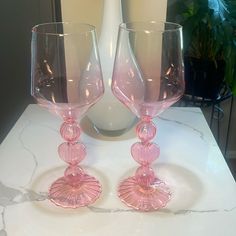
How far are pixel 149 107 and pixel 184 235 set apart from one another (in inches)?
7.8

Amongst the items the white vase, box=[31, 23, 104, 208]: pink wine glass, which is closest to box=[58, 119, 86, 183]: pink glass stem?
box=[31, 23, 104, 208]: pink wine glass

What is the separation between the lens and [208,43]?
1.23m

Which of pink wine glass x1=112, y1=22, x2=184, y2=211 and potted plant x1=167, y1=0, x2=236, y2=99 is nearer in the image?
pink wine glass x1=112, y1=22, x2=184, y2=211

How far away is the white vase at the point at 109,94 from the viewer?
2.32 ft

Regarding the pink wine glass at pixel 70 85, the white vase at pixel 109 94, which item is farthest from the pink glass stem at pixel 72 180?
the white vase at pixel 109 94

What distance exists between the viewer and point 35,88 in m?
0.62

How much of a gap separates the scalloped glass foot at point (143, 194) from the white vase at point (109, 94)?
0.18 m

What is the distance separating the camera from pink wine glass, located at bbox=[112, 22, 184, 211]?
1.84 feet

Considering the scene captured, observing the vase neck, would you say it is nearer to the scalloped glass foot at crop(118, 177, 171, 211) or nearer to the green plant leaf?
the scalloped glass foot at crop(118, 177, 171, 211)

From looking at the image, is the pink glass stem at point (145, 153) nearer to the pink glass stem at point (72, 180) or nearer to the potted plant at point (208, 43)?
the pink glass stem at point (72, 180)

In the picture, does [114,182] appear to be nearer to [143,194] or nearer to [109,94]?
[143,194]

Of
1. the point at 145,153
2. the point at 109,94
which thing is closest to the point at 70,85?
the point at 109,94

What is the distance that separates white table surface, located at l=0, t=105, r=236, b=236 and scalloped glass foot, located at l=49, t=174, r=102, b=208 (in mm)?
12

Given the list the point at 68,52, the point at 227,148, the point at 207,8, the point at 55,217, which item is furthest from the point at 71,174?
the point at 227,148
